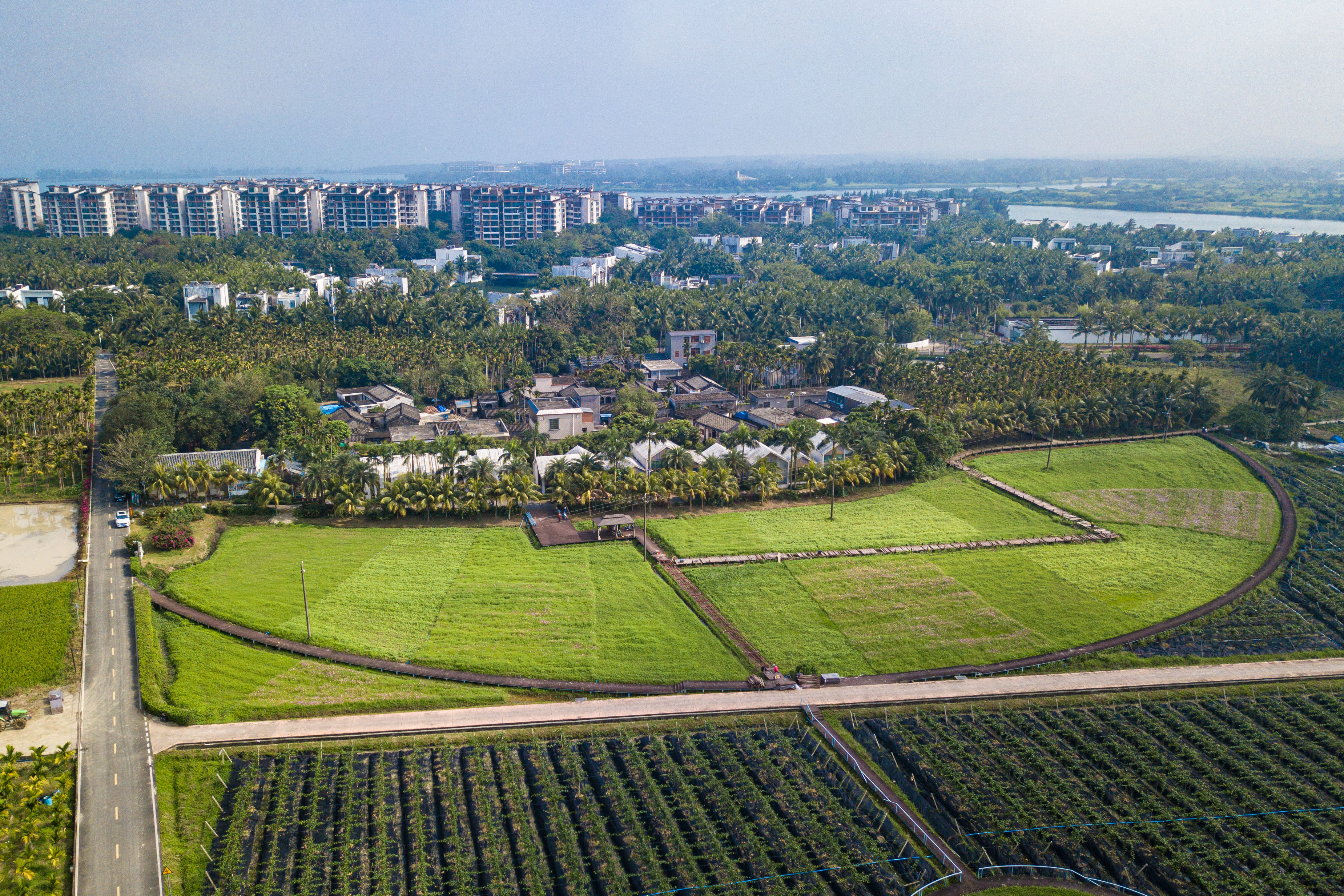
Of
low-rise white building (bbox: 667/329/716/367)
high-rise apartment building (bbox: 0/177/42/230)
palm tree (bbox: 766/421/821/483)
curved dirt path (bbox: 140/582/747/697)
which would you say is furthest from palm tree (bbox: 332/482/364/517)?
high-rise apartment building (bbox: 0/177/42/230)

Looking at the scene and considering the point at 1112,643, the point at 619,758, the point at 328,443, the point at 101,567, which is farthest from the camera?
the point at 328,443

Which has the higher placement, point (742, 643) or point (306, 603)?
point (306, 603)

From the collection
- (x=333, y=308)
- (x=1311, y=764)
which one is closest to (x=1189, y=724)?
(x=1311, y=764)

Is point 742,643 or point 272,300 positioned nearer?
point 742,643

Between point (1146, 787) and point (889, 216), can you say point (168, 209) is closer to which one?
point (889, 216)

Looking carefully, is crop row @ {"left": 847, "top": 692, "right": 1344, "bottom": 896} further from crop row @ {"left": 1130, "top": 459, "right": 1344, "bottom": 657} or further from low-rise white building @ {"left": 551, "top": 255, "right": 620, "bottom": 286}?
low-rise white building @ {"left": 551, "top": 255, "right": 620, "bottom": 286}

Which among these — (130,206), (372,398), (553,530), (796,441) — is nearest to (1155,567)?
(796,441)

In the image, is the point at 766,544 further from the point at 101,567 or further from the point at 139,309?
the point at 139,309

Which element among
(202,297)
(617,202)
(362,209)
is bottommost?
(202,297)
